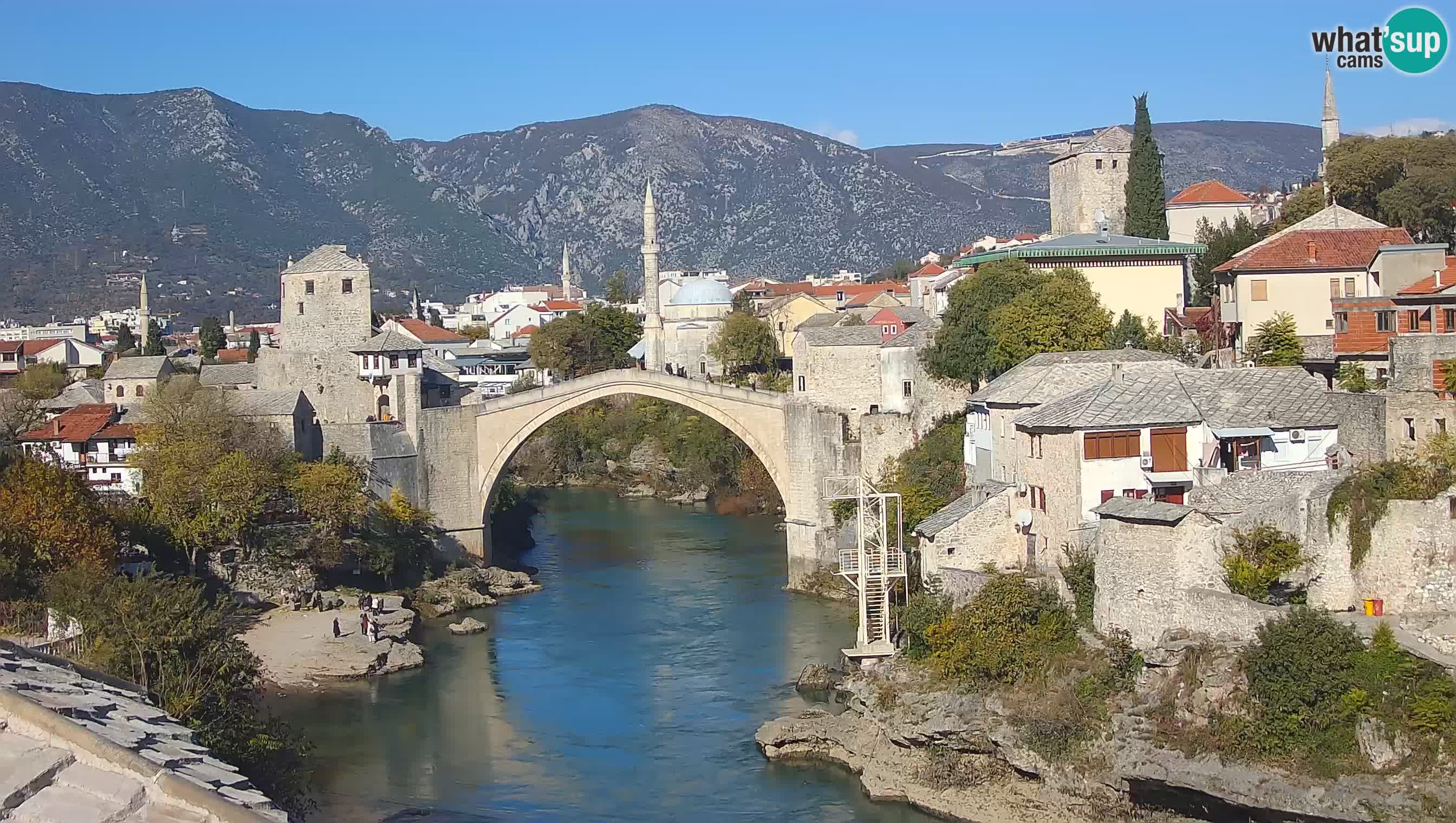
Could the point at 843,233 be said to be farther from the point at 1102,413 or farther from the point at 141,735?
the point at 141,735

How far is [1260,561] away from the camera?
20453mm

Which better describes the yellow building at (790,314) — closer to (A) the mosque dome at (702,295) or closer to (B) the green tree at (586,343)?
(A) the mosque dome at (702,295)

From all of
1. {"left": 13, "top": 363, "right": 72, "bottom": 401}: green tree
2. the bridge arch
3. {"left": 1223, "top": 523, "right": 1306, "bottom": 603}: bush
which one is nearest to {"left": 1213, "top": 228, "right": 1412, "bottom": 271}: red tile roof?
Result: {"left": 1223, "top": 523, "right": 1306, "bottom": 603}: bush

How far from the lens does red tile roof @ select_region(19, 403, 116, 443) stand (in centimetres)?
3862

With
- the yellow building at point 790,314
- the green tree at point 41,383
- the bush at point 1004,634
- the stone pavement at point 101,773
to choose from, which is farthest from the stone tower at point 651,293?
the stone pavement at point 101,773

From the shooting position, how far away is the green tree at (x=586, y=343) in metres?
60.8

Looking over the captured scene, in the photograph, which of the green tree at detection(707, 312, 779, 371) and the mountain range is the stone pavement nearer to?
the green tree at detection(707, 312, 779, 371)

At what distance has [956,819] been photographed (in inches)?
818

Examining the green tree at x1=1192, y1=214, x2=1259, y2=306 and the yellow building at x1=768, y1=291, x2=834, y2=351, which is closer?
the green tree at x1=1192, y1=214, x2=1259, y2=306

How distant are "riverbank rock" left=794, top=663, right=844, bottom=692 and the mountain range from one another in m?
95.0

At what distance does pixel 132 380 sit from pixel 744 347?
64.8 feet

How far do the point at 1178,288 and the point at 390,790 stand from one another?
21.4 metres

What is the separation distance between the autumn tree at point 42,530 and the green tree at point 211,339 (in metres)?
35.2

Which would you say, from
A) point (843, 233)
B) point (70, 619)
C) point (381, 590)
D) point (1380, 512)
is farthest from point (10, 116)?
point (1380, 512)
